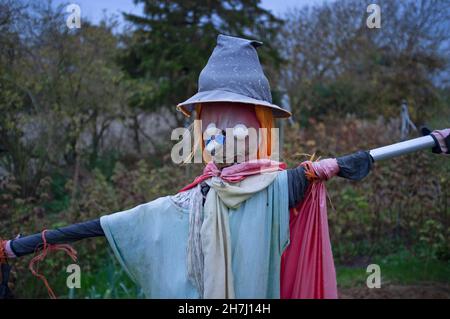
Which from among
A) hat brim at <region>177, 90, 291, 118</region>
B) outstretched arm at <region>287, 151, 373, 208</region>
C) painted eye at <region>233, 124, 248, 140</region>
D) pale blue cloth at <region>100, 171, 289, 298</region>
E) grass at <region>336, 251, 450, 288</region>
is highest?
hat brim at <region>177, 90, 291, 118</region>

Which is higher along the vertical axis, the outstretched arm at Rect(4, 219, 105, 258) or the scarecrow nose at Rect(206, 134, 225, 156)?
the scarecrow nose at Rect(206, 134, 225, 156)

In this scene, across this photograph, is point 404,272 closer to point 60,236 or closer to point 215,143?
point 215,143

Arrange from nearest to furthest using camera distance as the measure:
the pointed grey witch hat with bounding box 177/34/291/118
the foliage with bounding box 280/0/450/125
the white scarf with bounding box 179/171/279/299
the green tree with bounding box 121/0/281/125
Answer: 1. the white scarf with bounding box 179/171/279/299
2. the pointed grey witch hat with bounding box 177/34/291/118
3. the foliage with bounding box 280/0/450/125
4. the green tree with bounding box 121/0/281/125

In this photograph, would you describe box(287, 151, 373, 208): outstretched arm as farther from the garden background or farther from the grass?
the grass

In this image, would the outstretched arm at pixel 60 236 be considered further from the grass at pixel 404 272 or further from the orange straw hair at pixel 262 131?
the grass at pixel 404 272

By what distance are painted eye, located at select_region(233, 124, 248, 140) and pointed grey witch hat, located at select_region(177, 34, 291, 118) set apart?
0.13m

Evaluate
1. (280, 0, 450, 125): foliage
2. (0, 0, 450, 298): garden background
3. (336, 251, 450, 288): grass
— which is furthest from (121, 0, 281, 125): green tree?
(336, 251, 450, 288): grass

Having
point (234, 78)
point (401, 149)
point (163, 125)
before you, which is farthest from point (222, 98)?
point (163, 125)

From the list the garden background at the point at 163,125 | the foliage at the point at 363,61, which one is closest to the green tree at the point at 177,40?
the garden background at the point at 163,125

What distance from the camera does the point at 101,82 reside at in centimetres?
789

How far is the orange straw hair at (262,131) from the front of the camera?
7.94ft

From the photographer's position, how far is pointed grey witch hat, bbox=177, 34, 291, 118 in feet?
7.68

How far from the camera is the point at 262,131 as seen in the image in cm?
243
